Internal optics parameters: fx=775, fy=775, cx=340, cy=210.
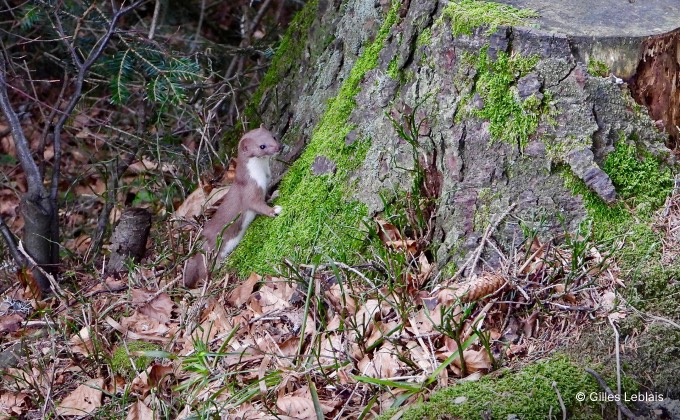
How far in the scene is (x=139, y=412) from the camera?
3193 millimetres

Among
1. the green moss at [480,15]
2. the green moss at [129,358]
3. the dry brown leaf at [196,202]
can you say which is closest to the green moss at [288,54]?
the dry brown leaf at [196,202]

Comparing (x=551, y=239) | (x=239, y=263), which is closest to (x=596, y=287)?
(x=551, y=239)

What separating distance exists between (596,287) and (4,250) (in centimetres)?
376

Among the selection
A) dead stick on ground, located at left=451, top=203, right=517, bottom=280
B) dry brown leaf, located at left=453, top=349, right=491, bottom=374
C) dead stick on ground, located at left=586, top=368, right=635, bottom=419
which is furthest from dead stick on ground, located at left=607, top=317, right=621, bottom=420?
dead stick on ground, located at left=451, top=203, right=517, bottom=280

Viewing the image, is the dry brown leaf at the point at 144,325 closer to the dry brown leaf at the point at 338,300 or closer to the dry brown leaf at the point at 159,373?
the dry brown leaf at the point at 159,373

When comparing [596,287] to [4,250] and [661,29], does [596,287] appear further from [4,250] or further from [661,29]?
[4,250]

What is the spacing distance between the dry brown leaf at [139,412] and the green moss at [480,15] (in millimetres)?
2084

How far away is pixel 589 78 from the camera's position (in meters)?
3.27

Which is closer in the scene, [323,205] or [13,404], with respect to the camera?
[13,404]

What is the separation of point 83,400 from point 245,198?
4.76ft

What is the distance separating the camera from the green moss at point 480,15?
337 centimetres

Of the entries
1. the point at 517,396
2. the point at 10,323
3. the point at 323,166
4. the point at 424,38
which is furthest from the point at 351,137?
the point at 10,323

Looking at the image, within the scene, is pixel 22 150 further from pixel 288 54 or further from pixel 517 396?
pixel 517 396

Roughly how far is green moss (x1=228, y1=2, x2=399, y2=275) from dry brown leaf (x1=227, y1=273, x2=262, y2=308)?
10 cm
